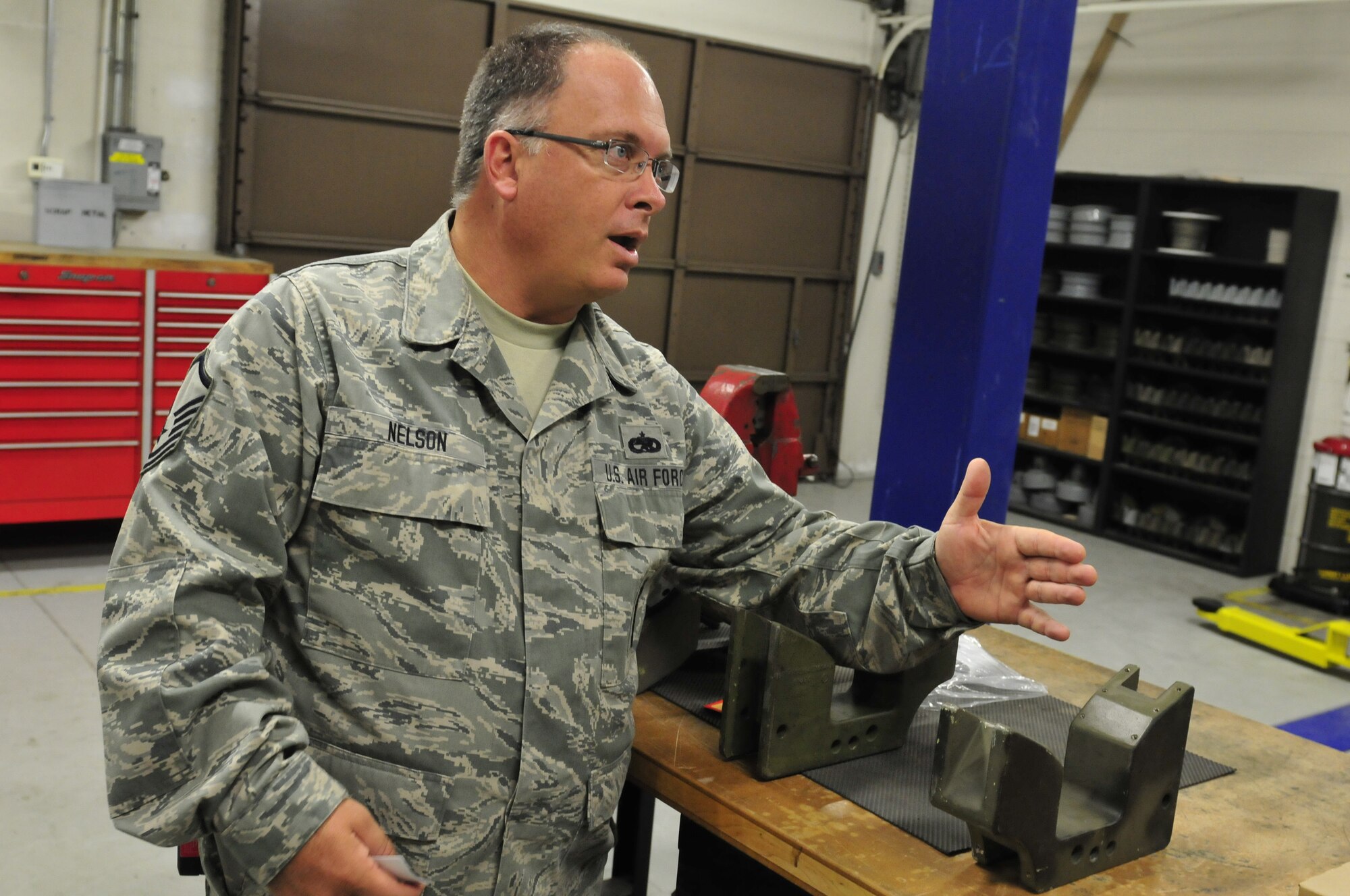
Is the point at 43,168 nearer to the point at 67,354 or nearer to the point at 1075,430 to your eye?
the point at 67,354

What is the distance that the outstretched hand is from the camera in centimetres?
150

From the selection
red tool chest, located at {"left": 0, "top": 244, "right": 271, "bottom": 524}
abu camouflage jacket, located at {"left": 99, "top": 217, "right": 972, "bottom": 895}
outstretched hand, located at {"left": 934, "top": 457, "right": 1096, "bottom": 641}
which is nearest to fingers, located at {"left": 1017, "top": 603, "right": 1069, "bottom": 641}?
outstretched hand, located at {"left": 934, "top": 457, "right": 1096, "bottom": 641}

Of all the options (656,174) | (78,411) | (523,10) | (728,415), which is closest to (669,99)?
(523,10)

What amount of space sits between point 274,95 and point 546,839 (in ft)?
15.3

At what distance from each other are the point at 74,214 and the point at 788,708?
14.3 ft

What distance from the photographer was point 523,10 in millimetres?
5883

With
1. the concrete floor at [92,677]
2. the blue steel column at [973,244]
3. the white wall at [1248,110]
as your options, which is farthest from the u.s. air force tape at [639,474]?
the white wall at [1248,110]

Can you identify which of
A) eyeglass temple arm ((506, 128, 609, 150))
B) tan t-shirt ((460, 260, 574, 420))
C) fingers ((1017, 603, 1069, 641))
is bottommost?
fingers ((1017, 603, 1069, 641))

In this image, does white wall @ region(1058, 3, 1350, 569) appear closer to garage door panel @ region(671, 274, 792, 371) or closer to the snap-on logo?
garage door panel @ region(671, 274, 792, 371)

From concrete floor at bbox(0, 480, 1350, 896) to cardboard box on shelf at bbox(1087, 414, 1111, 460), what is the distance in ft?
1.61

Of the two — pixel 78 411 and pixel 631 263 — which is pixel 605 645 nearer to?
pixel 631 263

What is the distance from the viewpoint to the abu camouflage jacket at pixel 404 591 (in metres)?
1.22

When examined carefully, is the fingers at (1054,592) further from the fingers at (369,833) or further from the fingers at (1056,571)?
the fingers at (369,833)

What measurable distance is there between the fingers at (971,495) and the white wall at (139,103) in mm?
4589
